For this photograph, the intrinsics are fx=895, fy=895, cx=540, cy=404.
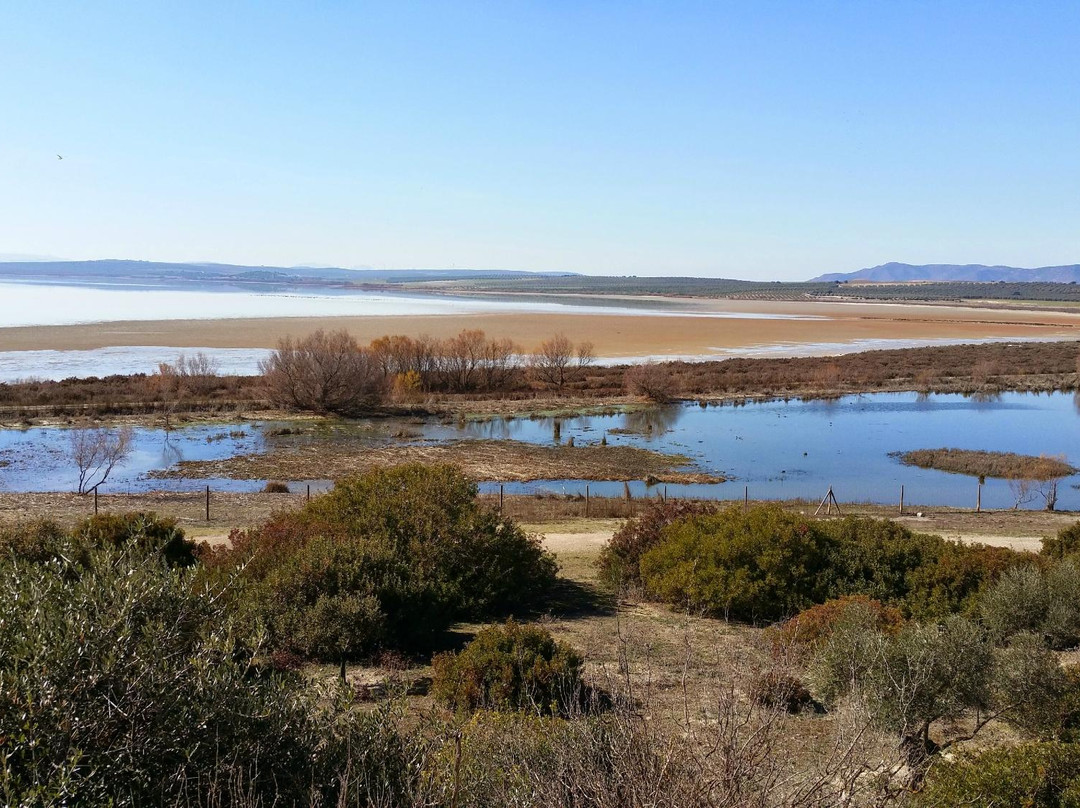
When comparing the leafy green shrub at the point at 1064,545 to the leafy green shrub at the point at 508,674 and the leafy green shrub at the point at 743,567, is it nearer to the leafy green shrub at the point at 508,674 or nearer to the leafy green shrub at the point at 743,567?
the leafy green shrub at the point at 743,567

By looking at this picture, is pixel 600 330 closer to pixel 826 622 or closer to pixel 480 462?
pixel 480 462

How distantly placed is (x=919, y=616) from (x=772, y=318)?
11828cm

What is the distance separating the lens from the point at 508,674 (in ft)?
31.8

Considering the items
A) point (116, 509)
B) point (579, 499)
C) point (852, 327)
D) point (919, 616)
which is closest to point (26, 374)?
point (116, 509)

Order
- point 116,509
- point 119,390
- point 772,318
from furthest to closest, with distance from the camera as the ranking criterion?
point 772,318 < point 119,390 < point 116,509

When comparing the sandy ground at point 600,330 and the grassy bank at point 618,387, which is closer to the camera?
the grassy bank at point 618,387

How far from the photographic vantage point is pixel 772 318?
12850 centimetres

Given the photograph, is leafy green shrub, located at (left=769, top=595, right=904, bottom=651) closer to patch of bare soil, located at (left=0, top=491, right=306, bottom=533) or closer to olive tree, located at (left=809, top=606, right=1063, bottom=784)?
olive tree, located at (left=809, top=606, right=1063, bottom=784)

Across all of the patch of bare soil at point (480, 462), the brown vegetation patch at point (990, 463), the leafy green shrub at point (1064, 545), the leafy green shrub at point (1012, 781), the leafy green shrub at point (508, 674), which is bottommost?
the patch of bare soil at point (480, 462)

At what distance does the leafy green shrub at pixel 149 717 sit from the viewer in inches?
189

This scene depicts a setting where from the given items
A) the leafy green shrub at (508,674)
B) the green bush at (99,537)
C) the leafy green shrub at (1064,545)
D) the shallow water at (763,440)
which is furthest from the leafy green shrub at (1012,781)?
the shallow water at (763,440)

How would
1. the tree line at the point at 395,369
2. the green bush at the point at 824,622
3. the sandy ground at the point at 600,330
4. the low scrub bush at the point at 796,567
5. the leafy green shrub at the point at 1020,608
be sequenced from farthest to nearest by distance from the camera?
the sandy ground at the point at 600,330 < the tree line at the point at 395,369 < the low scrub bush at the point at 796,567 < the leafy green shrub at the point at 1020,608 < the green bush at the point at 824,622

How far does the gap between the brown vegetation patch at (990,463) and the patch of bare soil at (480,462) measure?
32.0 ft

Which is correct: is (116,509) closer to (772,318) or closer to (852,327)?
(852,327)
